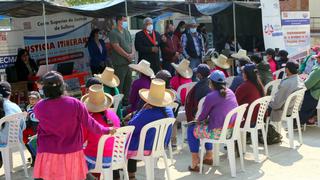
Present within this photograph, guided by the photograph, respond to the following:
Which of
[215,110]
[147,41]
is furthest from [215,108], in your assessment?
[147,41]

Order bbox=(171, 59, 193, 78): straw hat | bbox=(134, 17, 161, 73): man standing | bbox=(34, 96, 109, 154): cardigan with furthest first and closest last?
bbox=(134, 17, 161, 73): man standing → bbox=(171, 59, 193, 78): straw hat → bbox=(34, 96, 109, 154): cardigan

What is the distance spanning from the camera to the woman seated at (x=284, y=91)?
6.88 meters

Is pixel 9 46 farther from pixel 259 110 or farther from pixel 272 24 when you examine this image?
pixel 259 110

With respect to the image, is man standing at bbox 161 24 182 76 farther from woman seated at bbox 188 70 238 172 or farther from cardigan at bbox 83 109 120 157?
cardigan at bbox 83 109 120 157

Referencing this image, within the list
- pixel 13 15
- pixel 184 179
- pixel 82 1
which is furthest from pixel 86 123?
pixel 82 1

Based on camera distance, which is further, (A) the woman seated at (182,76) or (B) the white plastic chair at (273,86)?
(A) the woman seated at (182,76)

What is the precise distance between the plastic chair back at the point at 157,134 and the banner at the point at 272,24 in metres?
A: 6.90

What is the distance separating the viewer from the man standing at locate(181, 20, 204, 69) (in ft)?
35.6

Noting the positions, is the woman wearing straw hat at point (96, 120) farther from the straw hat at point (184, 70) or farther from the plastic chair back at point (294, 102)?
the straw hat at point (184, 70)

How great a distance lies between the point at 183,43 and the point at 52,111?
7.38m

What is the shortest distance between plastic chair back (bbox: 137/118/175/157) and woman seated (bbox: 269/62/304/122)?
2488 mm

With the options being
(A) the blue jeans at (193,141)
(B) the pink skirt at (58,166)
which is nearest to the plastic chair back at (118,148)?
(B) the pink skirt at (58,166)

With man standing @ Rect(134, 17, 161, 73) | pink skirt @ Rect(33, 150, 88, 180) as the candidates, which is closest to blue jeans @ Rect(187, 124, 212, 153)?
pink skirt @ Rect(33, 150, 88, 180)

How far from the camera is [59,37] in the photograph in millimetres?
11320
